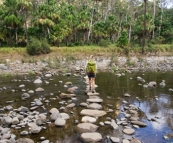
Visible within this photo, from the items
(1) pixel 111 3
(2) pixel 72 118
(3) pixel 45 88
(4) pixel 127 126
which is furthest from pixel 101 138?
(1) pixel 111 3

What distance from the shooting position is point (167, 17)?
4472 centimetres

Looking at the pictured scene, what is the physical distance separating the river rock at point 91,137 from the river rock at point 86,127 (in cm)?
36

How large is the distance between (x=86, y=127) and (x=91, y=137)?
697 millimetres

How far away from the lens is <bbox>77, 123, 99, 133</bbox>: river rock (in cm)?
700

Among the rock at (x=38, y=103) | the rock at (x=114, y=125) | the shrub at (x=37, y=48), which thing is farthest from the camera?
the shrub at (x=37, y=48)

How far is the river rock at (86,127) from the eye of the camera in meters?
7.00

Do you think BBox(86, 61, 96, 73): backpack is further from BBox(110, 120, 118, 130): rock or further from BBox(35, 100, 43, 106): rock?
BBox(110, 120, 118, 130): rock

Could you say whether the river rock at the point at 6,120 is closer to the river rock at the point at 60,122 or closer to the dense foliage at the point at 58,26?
the river rock at the point at 60,122

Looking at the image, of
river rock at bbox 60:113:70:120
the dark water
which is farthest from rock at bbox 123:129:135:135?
river rock at bbox 60:113:70:120

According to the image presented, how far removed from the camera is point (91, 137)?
643cm

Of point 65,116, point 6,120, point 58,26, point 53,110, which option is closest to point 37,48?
point 58,26

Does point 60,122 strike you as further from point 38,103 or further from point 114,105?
point 114,105

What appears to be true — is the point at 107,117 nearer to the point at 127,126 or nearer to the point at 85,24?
the point at 127,126

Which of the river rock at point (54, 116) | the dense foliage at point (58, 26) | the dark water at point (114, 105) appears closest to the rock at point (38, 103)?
the dark water at point (114, 105)
